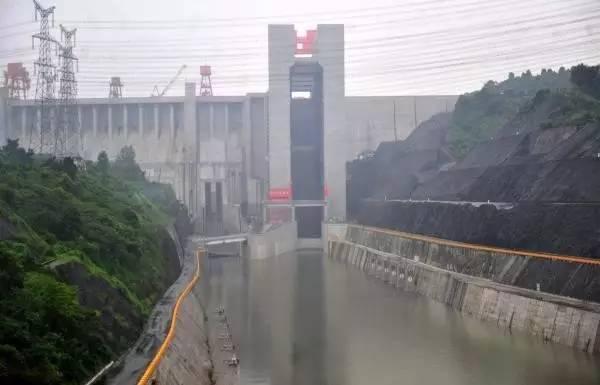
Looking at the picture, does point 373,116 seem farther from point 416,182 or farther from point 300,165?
point 416,182

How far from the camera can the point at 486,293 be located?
23.4 metres

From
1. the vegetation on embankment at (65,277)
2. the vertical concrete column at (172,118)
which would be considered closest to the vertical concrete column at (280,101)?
the vertical concrete column at (172,118)

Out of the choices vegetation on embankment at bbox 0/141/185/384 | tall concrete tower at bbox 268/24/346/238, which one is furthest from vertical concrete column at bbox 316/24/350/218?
vegetation on embankment at bbox 0/141/185/384

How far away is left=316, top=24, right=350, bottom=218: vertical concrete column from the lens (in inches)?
2309

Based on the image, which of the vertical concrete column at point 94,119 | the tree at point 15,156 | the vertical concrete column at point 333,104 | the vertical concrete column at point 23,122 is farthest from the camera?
the vertical concrete column at point 94,119

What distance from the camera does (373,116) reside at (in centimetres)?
6506

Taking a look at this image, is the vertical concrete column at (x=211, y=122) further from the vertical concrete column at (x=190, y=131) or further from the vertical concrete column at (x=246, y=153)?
the vertical concrete column at (x=246, y=153)

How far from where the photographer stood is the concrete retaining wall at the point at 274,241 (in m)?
51.7

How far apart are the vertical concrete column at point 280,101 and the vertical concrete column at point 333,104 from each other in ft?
10.4

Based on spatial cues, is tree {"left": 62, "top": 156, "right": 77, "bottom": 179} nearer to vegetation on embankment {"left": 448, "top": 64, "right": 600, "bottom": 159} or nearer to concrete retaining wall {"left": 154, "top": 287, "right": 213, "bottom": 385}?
concrete retaining wall {"left": 154, "top": 287, "right": 213, "bottom": 385}

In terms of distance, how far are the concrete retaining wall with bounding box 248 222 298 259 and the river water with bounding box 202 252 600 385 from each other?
50.8ft

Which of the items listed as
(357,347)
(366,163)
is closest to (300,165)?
(366,163)

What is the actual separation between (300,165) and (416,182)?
1451cm

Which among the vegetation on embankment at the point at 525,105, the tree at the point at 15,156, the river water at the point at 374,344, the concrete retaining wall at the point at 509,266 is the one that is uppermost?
the vegetation on embankment at the point at 525,105
